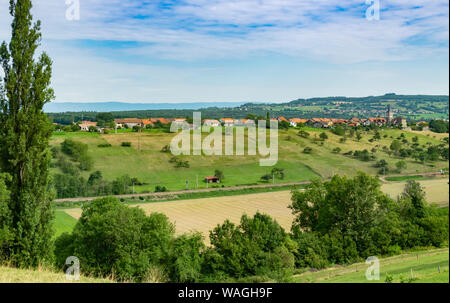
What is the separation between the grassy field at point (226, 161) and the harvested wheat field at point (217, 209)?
5981mm

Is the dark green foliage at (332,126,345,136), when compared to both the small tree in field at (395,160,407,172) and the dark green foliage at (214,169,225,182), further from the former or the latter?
the dark green foliage at (214,169,225,182)

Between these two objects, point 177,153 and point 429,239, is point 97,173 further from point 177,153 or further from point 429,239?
point 429,239

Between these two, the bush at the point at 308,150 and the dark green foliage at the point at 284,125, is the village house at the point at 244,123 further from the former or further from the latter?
the bush at the point at 308,150

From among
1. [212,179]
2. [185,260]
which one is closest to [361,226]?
[185,260]

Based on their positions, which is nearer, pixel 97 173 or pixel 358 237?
pixel 358 237

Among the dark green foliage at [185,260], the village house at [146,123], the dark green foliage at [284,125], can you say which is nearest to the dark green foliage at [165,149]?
the village house at [146,123]

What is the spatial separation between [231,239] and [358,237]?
6148mm

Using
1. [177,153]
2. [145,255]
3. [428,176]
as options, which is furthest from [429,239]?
[177,153]

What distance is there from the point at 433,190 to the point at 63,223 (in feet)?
93.5

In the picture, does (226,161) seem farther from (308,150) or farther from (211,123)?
(211,123)

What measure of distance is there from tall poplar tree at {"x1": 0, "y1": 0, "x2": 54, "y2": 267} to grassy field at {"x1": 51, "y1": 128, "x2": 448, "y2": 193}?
103 ft

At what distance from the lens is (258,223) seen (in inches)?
653

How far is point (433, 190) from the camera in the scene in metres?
31.6

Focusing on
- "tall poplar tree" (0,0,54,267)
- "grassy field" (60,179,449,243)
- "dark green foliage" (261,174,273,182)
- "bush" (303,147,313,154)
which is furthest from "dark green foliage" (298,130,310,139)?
"tall poplar tree" (0,0,54,267)
